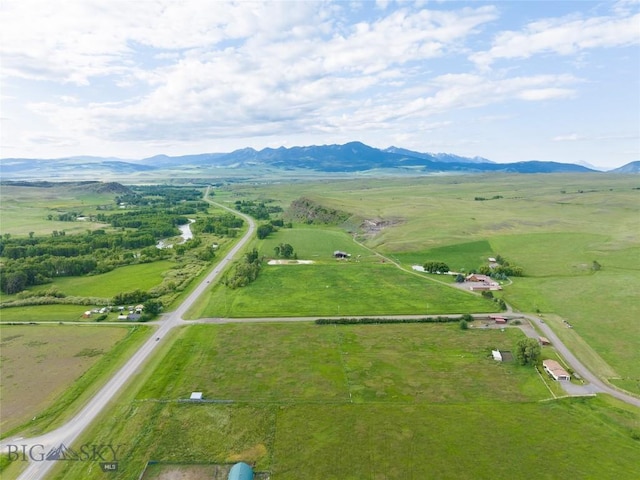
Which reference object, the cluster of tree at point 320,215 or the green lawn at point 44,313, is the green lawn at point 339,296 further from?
the cluster of tree at point 320,215


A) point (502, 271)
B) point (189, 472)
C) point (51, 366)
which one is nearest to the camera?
point (189, 472)

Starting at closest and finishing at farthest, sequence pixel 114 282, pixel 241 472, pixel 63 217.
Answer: pixel 241 472
pixel 114 282
pixel 63 217

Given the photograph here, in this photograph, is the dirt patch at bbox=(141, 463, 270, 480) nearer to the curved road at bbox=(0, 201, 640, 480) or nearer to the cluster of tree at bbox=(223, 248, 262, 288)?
the curved road at bbox=(0, 201, 640, 480)

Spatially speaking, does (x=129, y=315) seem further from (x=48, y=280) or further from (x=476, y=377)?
(x=476, y=377)

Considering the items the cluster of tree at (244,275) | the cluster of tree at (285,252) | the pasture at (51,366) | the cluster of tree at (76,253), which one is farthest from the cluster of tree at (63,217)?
the pasture at (51,366)

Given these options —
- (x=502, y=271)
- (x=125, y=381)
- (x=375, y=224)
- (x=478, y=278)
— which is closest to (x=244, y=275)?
(x=125, y=381)

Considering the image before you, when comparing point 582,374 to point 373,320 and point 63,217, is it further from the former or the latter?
point 63,217

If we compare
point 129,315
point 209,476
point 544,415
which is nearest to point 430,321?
point 544,415
